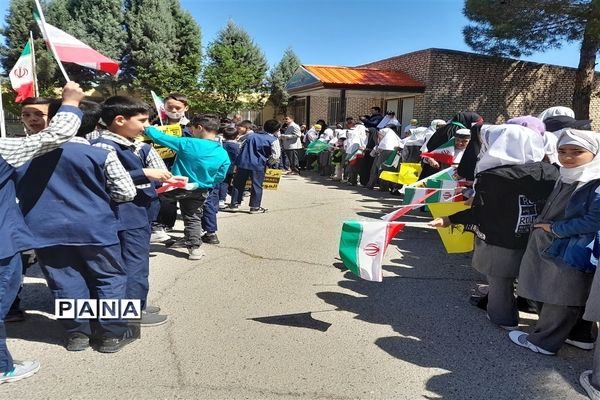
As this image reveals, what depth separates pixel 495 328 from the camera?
3.73 metres

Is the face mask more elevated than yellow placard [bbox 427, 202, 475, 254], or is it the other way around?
the face mask

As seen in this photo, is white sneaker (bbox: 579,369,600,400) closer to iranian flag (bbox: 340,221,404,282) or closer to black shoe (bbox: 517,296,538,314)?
black shoe (bbox: 517,296,538,314)

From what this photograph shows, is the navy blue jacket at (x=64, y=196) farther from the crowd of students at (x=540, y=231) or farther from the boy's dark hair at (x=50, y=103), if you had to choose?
the crowd of students at (x=540, y=231)

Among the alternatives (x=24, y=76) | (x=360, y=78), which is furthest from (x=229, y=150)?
(x=360, y=78)

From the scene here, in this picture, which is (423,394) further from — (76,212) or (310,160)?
(310,160)

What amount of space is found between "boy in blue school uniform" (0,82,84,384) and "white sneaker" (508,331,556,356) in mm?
3430

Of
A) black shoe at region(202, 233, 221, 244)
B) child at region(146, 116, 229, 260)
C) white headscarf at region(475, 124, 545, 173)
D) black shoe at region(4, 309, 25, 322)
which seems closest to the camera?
white headscarf at region(475, 124, 545, 173)

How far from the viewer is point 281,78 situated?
108 feet

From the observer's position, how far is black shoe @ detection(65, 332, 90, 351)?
315 cm

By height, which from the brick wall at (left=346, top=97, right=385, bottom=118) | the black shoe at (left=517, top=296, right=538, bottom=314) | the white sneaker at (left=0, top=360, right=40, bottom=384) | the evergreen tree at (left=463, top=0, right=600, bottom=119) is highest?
the evergreen tree at (left=463, top=0, right=600, bottom=119)

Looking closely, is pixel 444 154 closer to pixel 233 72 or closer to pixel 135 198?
pixel 135 198

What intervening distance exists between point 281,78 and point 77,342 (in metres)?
31.4

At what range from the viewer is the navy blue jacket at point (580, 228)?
112 inches

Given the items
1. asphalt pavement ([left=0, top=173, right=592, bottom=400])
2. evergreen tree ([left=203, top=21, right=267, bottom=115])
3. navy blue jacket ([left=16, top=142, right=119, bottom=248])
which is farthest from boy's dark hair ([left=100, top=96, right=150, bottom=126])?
evergreen tree ([left=203, top=21, right=267, bottom=115])
